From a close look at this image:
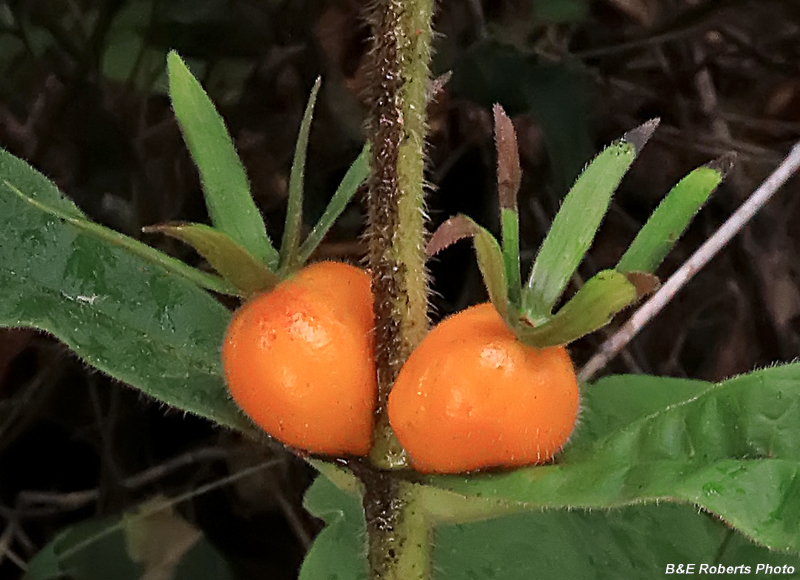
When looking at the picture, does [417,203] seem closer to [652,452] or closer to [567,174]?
[652,452]

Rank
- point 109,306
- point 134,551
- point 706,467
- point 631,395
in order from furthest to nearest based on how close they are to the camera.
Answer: point 134,551
point 631,395
point 109,306
point 706,467

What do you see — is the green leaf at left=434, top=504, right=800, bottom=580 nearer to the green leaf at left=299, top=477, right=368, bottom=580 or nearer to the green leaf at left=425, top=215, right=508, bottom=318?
the green leaf at left=299, top=477, right=368, bottom=580

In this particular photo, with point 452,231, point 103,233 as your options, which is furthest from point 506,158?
point 103,233

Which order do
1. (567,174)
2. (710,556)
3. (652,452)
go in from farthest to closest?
(567,174)
(710,556)
(652,452)

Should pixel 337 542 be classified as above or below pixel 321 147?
below

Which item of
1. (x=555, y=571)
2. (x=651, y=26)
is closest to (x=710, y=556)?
(x=555, y=571)

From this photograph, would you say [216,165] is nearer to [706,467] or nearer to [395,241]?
[395,241]
